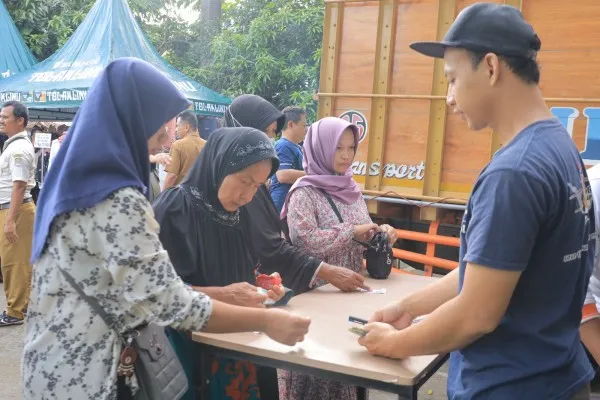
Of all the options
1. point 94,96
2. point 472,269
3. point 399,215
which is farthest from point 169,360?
point 399,215

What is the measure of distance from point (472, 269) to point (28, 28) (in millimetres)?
14762

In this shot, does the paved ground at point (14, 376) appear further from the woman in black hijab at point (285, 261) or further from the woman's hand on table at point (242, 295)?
the woman's hand on table at point (242, 295)

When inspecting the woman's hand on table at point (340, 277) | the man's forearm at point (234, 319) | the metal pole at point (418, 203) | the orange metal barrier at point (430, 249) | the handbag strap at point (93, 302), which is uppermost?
the handbag strap at point (93, 302)

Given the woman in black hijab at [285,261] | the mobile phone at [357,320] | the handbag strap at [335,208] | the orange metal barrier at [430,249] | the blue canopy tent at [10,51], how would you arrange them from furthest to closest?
the blue canopy tent at [10,51] → the orange metal barrier at [430,249] → the handbag strap at [335,208] → the woman in black hijab at [285,261] → the mobile phone at [357,320]

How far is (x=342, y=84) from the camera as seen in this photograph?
5.01m

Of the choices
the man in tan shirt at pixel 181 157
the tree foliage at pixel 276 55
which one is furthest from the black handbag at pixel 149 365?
the tree foliage at pixel 276 55

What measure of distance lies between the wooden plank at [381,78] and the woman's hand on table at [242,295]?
2.93 m

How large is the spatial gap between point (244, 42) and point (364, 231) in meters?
10.9

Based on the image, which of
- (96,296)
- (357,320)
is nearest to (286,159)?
(357,320)

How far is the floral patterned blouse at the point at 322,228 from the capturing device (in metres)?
2.78

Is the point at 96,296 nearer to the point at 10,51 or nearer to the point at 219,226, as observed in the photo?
the point at 219,226

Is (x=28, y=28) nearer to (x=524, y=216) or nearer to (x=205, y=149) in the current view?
(x=205, y=149)

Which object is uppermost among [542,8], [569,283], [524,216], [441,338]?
[542,8]

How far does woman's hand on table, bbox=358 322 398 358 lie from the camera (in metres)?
1.69
